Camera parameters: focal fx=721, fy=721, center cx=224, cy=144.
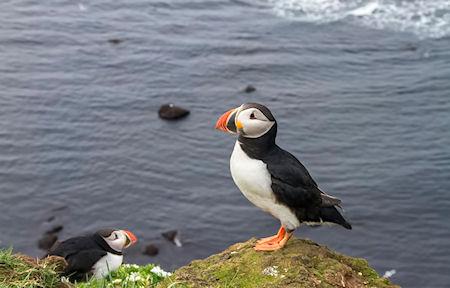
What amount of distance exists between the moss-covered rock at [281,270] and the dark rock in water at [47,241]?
2750 cm

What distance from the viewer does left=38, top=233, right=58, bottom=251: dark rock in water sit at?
115 feet

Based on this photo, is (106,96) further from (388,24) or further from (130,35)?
(388,24)

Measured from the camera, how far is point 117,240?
13.7 metres

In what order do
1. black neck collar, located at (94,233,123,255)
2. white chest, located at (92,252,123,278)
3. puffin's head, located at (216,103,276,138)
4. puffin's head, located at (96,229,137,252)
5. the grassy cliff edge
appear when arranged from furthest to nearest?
puffin's head, located at (96,229,137,252)
black neck collar, located at (94,233,123,255)
white chest, located at (92,252,123,278)
puffin's head, located at (216,103,276,138)
the grassy cliff edge

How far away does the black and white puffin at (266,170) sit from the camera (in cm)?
867

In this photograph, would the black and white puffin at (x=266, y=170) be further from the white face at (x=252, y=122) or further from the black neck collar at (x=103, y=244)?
the black neck collar at (x=103, y=244)

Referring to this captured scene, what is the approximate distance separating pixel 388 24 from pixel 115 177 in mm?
29789

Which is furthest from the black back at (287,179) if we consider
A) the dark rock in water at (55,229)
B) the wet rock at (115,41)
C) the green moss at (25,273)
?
the wet rock at (115,41)

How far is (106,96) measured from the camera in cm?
5159

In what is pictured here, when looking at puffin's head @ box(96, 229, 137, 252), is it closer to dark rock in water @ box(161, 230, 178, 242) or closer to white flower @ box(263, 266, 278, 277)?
white flower @ box(263, 266, 278, 277)

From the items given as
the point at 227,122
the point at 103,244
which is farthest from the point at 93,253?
the point at 227,122

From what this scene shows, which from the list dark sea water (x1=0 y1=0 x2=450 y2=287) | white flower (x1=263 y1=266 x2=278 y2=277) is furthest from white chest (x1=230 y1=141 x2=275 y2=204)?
dark sea water (x1=0 y1=0 x2=450 y2=287)

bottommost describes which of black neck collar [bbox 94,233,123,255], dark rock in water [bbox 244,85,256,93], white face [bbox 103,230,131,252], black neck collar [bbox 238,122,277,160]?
dark rock in water [bbox 244,85,256,93]

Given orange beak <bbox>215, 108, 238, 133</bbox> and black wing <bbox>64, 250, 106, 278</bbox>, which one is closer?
orange beak <bbox>215, 108, 238, 133</bbox>
